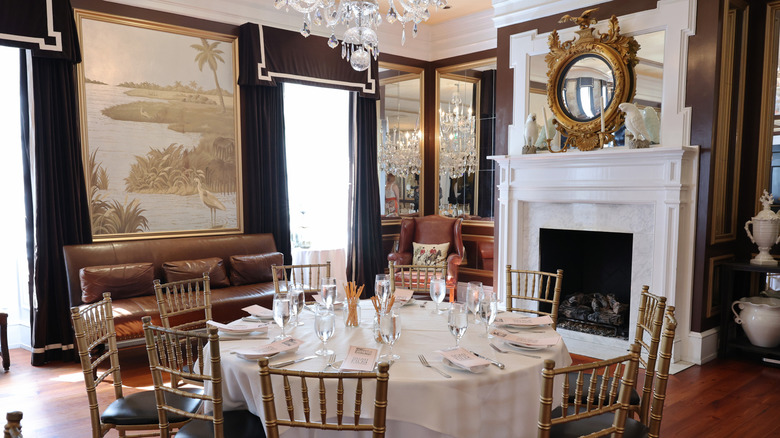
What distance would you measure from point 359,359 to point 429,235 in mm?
4554

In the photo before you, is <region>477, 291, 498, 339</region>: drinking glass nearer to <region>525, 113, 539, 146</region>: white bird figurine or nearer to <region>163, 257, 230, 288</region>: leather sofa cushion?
<region>525, 113, 539, 146</region>: white bird figurine

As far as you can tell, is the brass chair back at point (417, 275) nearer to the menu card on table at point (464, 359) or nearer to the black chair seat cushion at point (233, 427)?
the menu card on table at point (464, 359)

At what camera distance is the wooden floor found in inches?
127

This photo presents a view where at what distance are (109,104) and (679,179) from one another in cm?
456

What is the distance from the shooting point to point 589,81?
4.70 metres

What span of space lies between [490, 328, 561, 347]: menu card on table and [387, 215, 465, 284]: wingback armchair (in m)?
3.69

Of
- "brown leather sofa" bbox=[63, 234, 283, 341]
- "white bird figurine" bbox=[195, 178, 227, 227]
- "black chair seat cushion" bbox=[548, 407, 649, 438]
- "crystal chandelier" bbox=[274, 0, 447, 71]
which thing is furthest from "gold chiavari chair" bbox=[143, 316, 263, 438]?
"white bird figurine" bbox=[195, 178, 227, 227]

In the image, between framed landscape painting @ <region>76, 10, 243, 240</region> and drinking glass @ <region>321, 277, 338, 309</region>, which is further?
framed landscape painting @ <region>76, 10, 243, 240</region>

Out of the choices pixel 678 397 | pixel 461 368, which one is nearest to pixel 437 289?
pixel 461 368

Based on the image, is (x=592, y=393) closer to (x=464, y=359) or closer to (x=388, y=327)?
Result: (x=464, y=359)

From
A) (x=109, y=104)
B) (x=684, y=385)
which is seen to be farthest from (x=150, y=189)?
(x=684, y=385)

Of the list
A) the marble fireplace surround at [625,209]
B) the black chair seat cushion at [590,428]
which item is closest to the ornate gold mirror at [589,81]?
the marble fireplace surround at [625,209]

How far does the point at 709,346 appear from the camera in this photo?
4402 millimetres

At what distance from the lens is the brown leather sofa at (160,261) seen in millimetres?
4145
